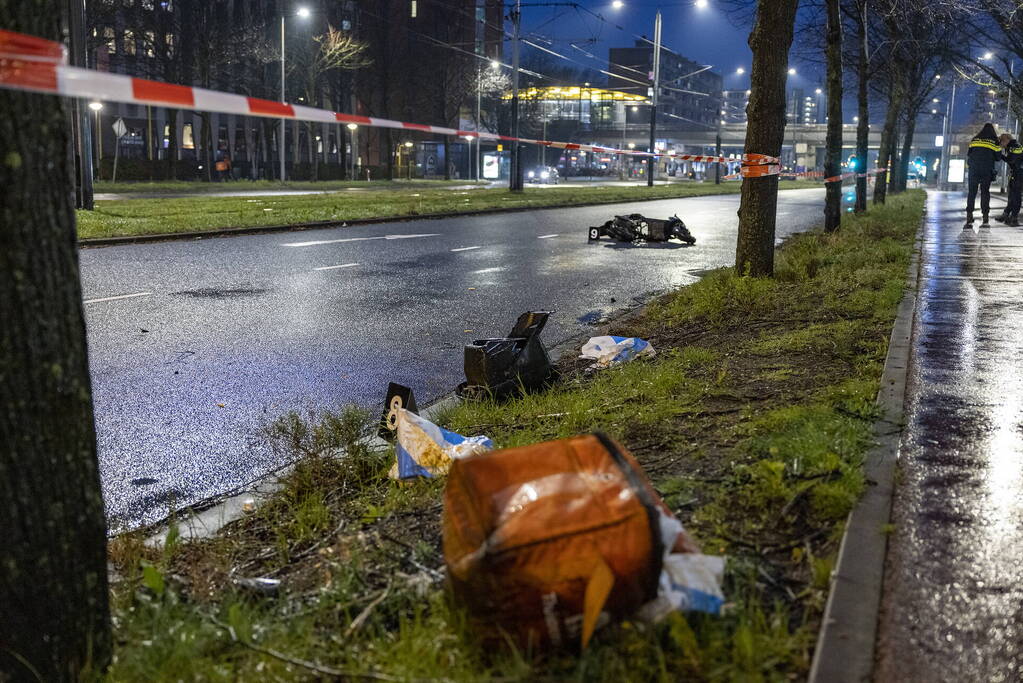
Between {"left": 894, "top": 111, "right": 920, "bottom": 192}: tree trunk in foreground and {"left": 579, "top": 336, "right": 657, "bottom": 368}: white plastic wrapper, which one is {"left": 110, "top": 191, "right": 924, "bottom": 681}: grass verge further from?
{"left": 894, "top": 111, "right": 920, "bottom": 192}: tree trunk in foreground

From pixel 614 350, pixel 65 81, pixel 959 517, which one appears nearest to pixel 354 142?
pixel 614 350

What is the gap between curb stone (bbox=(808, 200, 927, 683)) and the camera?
2625 millimetres

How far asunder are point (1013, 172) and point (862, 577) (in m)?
20.8

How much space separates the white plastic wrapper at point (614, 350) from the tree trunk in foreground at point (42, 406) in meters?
4.50

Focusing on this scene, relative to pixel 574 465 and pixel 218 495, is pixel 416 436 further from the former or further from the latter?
pixel 574 465

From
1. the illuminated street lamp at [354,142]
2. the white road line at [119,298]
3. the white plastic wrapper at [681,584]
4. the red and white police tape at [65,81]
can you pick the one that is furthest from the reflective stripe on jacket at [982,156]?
the illuminated street lamp at [354,142]

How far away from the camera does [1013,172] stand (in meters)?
21.2

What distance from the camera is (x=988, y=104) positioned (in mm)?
77562

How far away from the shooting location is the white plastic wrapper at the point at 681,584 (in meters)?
2.72

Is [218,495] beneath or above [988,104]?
beneath

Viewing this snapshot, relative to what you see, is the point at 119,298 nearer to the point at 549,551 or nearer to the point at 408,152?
the point at 549,551

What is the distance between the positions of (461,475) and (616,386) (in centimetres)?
324

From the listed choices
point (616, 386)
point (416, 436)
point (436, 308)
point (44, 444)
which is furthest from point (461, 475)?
point (436, 308)

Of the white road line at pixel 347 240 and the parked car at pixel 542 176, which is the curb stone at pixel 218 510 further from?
the parked car at pixel 542 176
